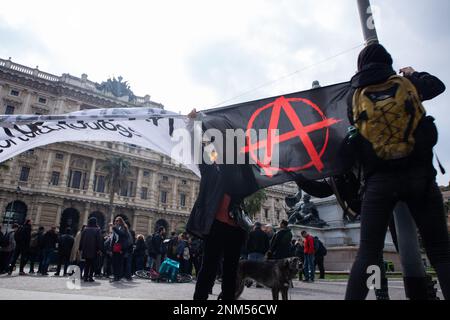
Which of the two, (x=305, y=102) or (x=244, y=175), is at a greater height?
(x=305, y=102)

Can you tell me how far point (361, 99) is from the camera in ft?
8.01

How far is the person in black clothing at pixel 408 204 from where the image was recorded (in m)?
2.05

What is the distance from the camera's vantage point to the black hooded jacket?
2156mm

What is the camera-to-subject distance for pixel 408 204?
2166 millimetres

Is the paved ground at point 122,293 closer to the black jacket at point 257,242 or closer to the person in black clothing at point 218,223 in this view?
the black jacket at point 257,242

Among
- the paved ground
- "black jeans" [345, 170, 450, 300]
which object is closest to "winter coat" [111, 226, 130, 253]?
the paved ground

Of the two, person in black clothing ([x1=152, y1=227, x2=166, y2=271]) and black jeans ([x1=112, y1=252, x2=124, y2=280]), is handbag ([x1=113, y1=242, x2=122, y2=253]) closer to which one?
black jeans ([x1=112, y1=252, x2=124, y2=280])

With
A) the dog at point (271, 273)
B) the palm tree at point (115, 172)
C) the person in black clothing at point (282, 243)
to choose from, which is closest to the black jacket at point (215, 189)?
the dog at point (271, 273)

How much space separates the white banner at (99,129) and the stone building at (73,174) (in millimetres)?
38798

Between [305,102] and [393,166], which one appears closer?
[393,166]

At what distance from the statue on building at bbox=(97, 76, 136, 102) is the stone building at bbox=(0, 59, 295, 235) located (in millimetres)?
179

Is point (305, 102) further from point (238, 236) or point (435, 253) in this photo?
point (435, 253)

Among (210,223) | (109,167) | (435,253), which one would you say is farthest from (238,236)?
(109,167)
